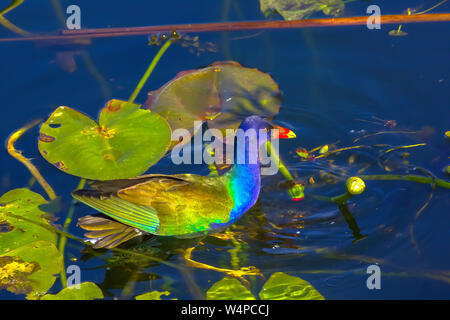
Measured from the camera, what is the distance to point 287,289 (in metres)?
2.49

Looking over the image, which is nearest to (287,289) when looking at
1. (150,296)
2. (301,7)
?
(150,296)

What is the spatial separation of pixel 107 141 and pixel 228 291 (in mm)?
1155

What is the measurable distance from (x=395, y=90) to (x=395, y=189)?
0.94 meters

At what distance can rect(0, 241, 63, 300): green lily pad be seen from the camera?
2.60m

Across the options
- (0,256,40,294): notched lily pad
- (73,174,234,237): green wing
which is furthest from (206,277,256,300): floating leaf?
(0,256,40,294): notched lily pad

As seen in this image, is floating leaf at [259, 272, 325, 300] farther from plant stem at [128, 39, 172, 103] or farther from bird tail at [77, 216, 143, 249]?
plant stem at [128, 39, 172, 103]

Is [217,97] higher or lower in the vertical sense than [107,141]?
higher

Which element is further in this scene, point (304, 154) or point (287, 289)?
point (304, 154)

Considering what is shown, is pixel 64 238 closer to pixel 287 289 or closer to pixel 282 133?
pixel 287 289

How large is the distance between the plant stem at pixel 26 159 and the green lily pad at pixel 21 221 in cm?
14

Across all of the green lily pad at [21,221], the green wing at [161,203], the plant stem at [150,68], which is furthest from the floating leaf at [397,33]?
the green lily pad at [21,221]

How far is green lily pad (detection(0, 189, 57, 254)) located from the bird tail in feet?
0.67

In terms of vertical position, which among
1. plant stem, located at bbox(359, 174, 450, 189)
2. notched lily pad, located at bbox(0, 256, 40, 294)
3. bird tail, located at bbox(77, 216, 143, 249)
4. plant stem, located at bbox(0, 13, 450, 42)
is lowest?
notched lily pad, located at bbox(0, 256, 40, 294)
